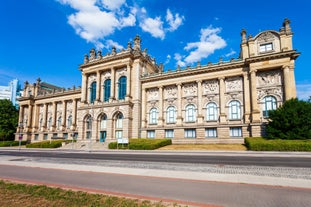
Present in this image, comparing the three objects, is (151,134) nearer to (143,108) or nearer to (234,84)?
(143,108)

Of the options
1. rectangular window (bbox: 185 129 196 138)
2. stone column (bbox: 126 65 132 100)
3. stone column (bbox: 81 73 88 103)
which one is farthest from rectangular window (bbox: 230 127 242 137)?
stone column (bbox: 81 73 88 103)

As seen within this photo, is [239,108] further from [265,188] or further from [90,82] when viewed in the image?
[90,82]

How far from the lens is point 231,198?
20.0 feet

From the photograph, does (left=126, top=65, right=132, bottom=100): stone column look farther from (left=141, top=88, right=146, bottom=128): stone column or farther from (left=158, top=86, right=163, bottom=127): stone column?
(left=158, top=86, right=163, bottom=127): stone column

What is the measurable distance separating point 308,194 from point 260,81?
30.1 meters

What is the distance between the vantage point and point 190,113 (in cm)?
3766

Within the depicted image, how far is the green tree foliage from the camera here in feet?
78.3

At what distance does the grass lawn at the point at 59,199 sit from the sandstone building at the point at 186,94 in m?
30.0

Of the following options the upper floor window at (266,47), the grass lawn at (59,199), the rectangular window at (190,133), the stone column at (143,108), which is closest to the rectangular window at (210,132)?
the rectangular window at (190,133)

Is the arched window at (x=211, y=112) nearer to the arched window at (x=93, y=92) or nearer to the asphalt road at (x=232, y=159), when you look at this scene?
the asphalt road at (x=232, y=159)

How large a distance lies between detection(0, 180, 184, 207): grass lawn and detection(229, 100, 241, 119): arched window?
1246 inches

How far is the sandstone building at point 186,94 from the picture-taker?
103 ft

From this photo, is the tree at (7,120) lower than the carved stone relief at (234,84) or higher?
lower

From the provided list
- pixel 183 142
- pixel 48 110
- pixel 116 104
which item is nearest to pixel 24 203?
pixel 183 142
